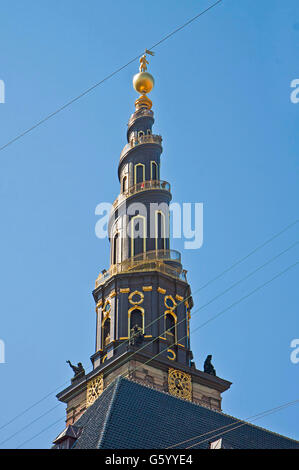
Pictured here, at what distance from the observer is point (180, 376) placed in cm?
5850

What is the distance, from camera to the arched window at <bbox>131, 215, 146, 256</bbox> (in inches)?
2544

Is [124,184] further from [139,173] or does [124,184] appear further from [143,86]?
[143,86]

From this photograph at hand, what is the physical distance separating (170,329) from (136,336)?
153 inches

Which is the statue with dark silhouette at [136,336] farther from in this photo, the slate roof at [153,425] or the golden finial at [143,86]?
the golden finial at [143,86]

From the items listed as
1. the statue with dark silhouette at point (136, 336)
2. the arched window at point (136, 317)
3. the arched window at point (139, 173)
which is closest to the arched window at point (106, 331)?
the arched window at point (136, 317)

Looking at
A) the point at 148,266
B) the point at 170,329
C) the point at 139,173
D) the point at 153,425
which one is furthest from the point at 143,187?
the point at 153,425

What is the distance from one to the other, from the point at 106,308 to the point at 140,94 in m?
22.6

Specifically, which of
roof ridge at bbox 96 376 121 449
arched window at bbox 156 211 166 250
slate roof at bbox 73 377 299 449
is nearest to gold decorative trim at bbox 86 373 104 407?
arched window at bbox 156 211 166 250

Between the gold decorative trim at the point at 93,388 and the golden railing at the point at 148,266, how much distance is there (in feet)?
27.5

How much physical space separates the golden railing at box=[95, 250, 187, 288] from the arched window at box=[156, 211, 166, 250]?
0.52 metres

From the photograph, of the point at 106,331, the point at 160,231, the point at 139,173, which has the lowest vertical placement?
the point at 106,331

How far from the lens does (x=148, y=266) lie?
6331cm
